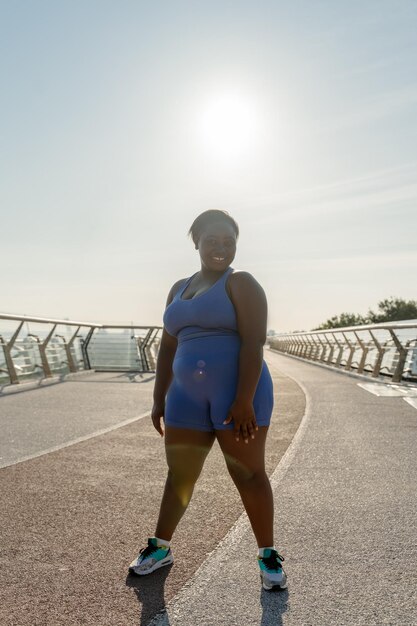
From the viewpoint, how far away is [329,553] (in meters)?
3.19

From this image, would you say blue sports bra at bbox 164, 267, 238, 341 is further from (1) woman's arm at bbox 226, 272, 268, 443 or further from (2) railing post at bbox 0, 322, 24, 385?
(2) railing post at bbox 0, 322, 24, 385

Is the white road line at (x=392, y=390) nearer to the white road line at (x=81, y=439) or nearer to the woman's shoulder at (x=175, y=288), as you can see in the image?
the white road line at (x=81, y=439)

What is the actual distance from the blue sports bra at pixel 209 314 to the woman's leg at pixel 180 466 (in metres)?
0.46

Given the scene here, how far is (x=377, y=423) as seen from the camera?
7.74m

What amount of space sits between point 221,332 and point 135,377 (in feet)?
45.0

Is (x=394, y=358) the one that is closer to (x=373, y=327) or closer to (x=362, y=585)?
(x=373, y=327)

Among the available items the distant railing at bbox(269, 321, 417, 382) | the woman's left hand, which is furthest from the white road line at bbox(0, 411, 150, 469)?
the distant railing at bbox(269, 321, 417, 382)

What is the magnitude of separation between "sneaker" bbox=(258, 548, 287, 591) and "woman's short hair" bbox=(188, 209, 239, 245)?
1.50 meters

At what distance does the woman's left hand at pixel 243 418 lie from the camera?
271 cm

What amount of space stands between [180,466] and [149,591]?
559mm

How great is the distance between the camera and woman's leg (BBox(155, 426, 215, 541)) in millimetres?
2910

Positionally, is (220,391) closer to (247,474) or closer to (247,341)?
(247,341)

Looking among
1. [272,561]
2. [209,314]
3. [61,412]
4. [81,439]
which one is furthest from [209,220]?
[61,412]

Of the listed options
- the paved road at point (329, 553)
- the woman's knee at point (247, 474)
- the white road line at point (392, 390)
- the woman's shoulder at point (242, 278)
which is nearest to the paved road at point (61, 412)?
the paved road at point (329, 553)
